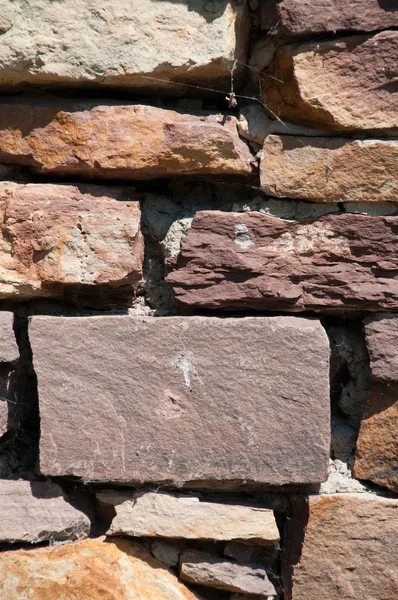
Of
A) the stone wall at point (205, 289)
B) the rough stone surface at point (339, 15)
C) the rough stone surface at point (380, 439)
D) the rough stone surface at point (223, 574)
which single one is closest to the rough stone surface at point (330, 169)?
the stone wall at point (205, 289)

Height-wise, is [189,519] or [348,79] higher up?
[348,79]

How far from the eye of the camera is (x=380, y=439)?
156 centimetres

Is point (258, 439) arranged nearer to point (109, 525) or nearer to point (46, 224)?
point (109, 525)

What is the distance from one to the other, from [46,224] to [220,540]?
0.81 meters

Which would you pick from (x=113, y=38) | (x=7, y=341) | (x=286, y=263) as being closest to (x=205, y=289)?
(x=286, y=263)

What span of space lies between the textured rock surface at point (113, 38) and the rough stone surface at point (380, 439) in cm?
83

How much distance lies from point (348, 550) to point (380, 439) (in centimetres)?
26

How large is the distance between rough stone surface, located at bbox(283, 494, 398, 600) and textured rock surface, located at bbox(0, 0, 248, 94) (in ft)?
3.39

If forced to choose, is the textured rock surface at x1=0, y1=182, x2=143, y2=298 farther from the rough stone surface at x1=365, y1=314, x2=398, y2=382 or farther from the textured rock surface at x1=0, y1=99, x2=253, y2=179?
the rough stone surface at x1=365, y1=314, x2=398, y2=382

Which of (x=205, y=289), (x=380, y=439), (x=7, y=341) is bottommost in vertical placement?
(x=380, y=439)

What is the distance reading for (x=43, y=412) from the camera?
150 centimetres

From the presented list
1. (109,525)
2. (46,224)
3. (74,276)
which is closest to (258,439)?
(109,525)

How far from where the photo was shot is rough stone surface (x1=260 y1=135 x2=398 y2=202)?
4.94 ft

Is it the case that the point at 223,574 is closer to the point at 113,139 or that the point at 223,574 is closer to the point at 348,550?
the point at 348,550
